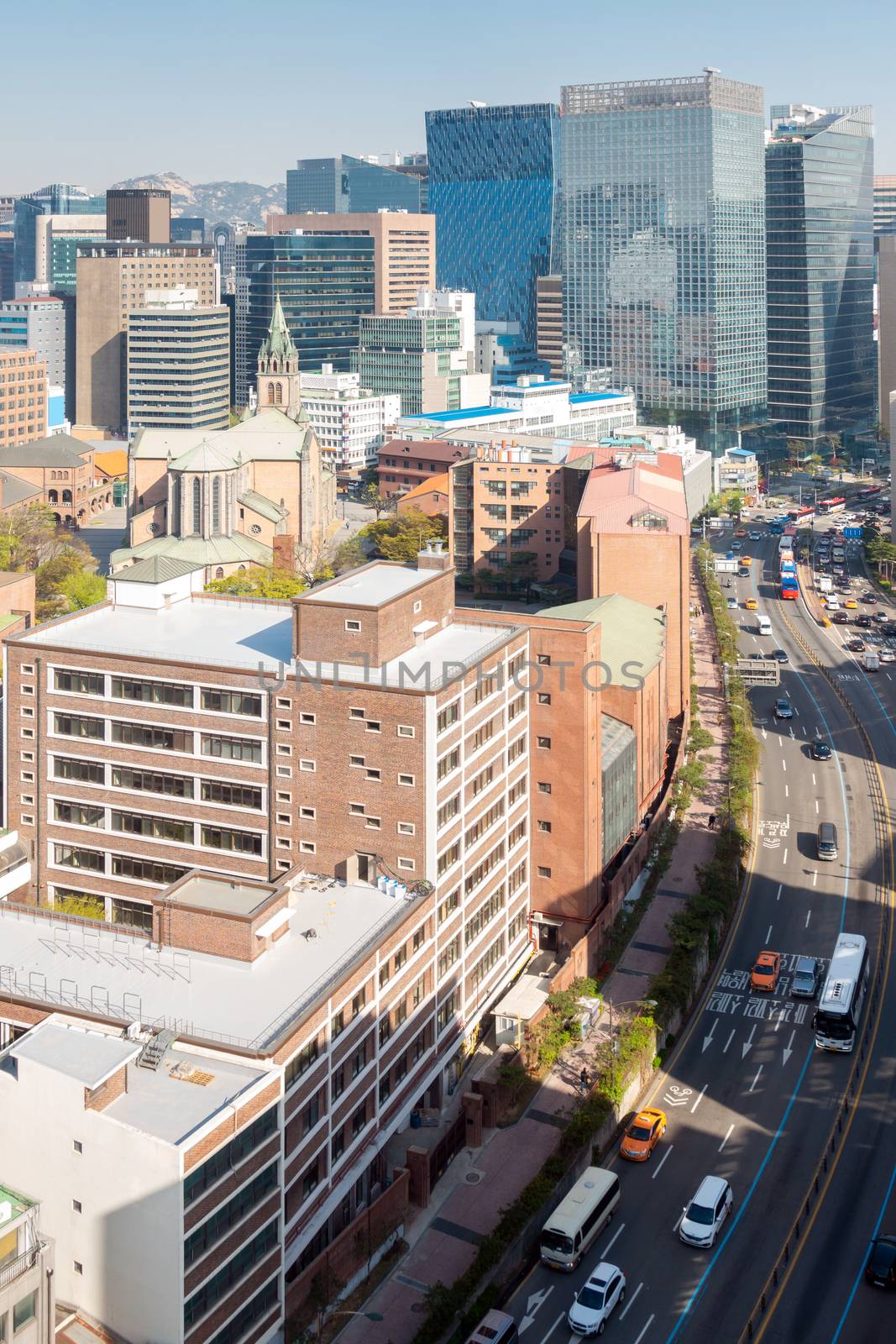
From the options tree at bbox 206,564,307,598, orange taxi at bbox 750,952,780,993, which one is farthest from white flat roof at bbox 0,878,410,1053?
tree at bbox 206,564,307,598

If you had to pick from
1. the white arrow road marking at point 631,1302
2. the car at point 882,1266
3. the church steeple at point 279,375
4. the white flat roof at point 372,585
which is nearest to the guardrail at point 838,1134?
the car at point 882,1266

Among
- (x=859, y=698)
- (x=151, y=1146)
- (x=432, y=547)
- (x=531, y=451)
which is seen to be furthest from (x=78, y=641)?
(x=531, y=451)

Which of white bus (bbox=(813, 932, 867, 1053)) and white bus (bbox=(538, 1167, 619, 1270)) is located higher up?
white bus (bbox=(813, 932, 867, 1053))

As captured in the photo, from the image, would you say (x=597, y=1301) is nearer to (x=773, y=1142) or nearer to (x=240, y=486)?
(x=773, y=1142)

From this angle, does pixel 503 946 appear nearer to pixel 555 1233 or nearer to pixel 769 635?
pixel 555 1233

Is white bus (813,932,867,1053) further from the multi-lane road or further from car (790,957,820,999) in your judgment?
car (790,957,820,999)
